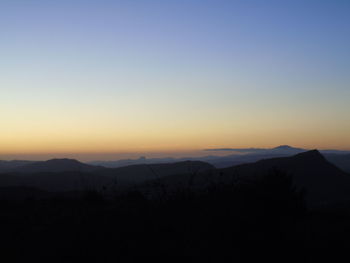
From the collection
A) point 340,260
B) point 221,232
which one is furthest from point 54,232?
point 340,260

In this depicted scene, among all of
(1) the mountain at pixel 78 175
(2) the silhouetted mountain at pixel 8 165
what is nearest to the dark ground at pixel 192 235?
(1) the mountain at pixel 78 175

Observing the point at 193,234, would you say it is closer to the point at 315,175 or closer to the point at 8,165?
the point at 315,175

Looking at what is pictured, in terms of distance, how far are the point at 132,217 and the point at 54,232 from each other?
53.2 inches

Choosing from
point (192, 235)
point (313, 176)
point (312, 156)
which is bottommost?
point (313, 176)

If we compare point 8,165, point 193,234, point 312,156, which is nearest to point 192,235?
point 193,234

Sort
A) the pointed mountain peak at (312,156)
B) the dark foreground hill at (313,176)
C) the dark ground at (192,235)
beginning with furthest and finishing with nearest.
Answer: the pointed mountain peak at (312,156), the dark foreground hill at (313,176), the dark ground at (192,235)

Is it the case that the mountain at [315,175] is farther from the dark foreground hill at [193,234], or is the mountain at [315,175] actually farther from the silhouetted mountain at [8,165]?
the silhouetted mountain at [8,165]

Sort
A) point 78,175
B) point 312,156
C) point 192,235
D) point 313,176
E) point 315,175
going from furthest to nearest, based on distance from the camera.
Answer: point 312,156
point 78,175
point 315,175
point 313,176
point 192,235

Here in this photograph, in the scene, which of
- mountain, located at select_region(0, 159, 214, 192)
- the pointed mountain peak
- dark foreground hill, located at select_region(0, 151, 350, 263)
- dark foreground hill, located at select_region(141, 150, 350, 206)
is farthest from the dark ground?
the pointed mountain peak

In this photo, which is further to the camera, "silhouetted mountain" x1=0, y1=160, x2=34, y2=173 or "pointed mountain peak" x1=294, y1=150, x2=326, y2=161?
"silhouetted mountain" x1=0, y1=160, x2=34, y2=173

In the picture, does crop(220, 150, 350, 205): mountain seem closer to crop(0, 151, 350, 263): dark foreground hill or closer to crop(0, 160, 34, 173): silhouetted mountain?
crop(0, 151, 350, 263): dark foreground hill

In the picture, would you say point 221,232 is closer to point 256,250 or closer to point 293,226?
point 256,250

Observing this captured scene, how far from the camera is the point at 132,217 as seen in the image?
596 cm

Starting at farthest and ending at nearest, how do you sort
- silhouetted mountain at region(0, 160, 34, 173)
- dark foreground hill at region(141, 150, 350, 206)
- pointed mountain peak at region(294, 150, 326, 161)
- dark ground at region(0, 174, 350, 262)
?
silhouetted mountain at region(0, 160, 34, 173)
pointed mountain peak at region(294, 150, 326, 161)
dark foreground hill at region(141, 150, 350, 206)
dark ground at region(0, 174, 350, 262)
